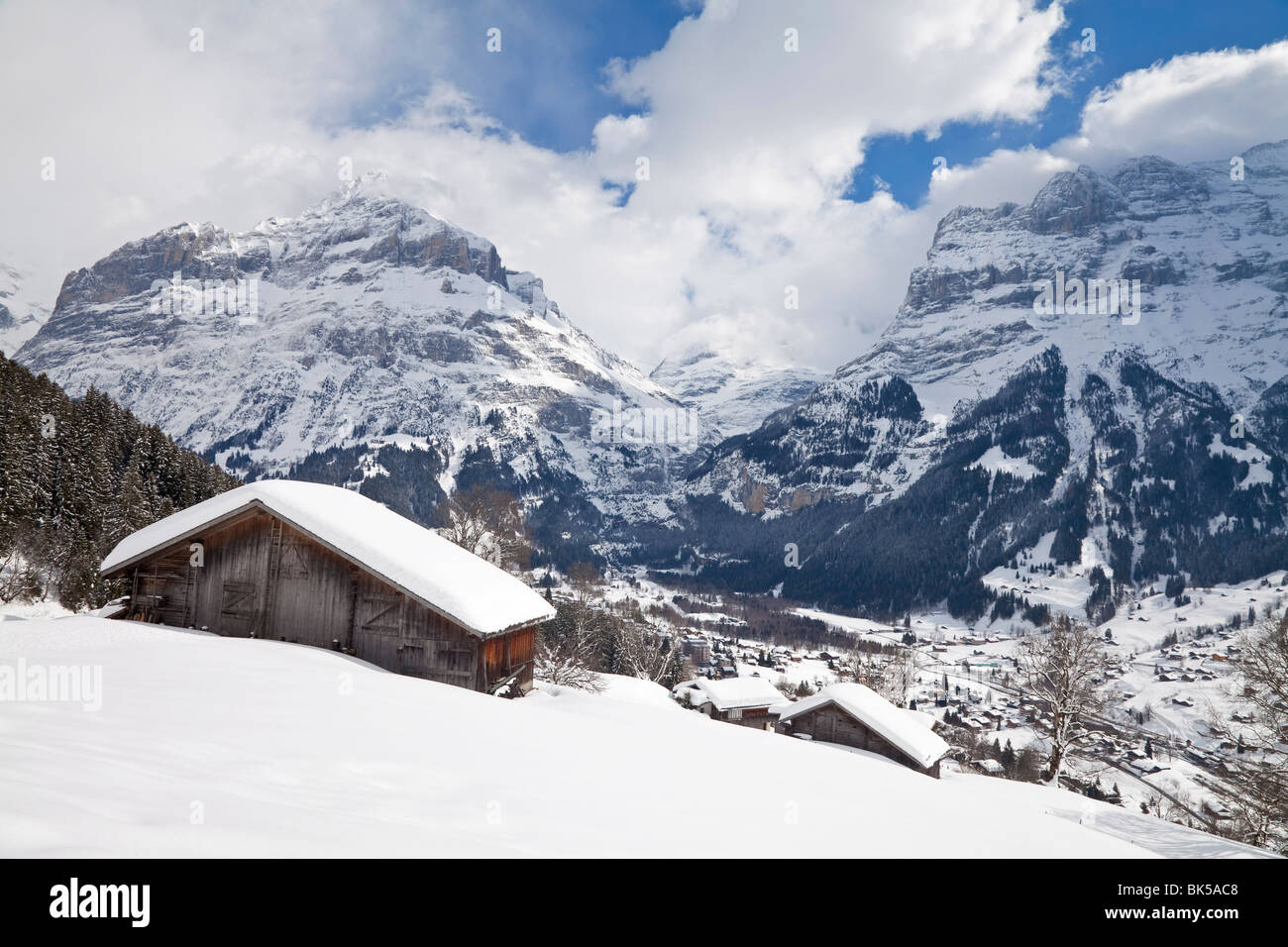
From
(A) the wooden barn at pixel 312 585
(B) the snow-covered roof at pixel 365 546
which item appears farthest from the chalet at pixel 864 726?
(A) the wooden barn at pixel 312 585

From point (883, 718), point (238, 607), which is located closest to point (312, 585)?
point (238, 607)

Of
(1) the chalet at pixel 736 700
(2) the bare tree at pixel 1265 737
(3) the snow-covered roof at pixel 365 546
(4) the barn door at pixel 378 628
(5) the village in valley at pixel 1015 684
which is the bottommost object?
(5) the village in valley at pixel 1015 684

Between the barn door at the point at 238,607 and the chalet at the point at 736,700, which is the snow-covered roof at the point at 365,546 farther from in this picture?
the chalet at the point at 736,700

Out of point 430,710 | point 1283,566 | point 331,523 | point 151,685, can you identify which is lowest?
point 1283,566

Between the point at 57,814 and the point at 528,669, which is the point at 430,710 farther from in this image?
the point at 528,669

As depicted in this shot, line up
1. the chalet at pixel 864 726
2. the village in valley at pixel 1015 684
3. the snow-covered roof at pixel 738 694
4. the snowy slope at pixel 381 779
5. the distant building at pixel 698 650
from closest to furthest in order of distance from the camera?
1. the snowy slope at pixel 381 779
2. the chalet at pixel 864 726
3. the snow-covered roof at pixel 738 694
4. the village in valley at pixel 1015 684
5. the distant building at pixel 698 650

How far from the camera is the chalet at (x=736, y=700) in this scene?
154ft

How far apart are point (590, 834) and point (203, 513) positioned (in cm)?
2040

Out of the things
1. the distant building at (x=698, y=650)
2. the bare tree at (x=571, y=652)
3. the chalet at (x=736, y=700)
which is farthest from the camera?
the distant building at (x=698, y=650)

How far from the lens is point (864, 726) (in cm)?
3581

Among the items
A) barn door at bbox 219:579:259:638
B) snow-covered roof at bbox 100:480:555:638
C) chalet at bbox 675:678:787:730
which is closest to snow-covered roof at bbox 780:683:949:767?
chalet at bbox 675:678:787:730
